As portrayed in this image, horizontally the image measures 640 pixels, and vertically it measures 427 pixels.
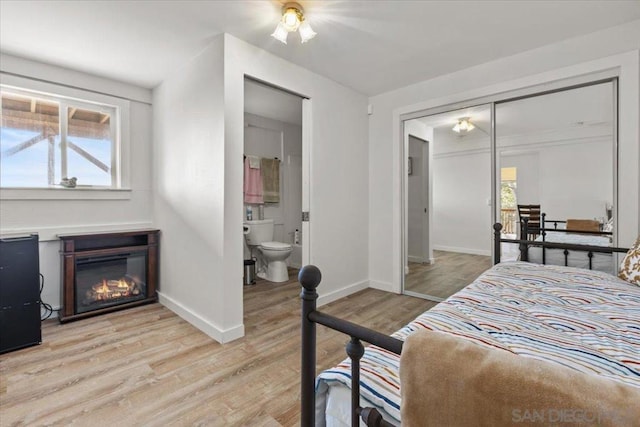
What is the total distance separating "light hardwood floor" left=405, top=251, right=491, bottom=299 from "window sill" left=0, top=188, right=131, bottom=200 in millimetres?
3518

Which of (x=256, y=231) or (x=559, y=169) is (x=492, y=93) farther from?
(x=256, y=231)

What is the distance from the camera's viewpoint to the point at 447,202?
346 centimetres

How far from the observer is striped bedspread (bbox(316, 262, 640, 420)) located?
0.84m

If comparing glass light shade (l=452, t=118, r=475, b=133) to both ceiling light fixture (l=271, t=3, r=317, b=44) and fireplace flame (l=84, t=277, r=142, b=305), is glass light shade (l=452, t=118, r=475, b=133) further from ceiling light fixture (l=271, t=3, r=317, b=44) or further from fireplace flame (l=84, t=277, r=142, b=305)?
fireplace flame (l=84, t=277, r=142, b=305)

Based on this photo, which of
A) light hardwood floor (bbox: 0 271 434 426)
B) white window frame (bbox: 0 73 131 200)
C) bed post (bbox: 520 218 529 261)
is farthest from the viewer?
white window frame (bbox: 0 73 131 200)

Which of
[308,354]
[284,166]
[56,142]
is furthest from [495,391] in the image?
[284,166]

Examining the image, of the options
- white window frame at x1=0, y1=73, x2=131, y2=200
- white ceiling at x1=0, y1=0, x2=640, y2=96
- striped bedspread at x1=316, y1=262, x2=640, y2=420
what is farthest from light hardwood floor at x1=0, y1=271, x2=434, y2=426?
white ceiling at x1=0, y1=0, x2=640, y2=96

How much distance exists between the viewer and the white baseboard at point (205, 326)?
2.31 meters

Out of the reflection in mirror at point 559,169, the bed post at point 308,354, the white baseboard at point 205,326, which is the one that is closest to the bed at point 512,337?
the bed post at point 308,354

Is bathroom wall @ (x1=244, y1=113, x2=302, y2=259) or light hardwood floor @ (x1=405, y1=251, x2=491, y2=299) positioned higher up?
bathroom wall @ (x1=244, y1=113, x2=302, y2=259)

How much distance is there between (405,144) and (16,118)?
13.1 feet

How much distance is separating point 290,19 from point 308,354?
6.64 feet

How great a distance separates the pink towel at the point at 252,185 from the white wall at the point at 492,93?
174 centimetres

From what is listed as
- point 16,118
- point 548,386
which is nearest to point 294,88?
point 16,118
